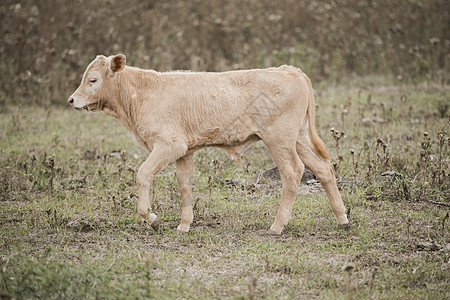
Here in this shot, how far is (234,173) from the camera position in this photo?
28.0ft

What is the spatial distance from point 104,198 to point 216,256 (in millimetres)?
2434

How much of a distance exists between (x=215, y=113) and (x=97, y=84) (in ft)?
4.49

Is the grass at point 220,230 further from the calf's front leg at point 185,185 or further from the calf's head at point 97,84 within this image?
the calf's head at point 97,84

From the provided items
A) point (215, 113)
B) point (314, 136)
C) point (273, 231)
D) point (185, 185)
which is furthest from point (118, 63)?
point (273, 231)

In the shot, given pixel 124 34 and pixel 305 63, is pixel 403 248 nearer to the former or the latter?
pixel 305 63

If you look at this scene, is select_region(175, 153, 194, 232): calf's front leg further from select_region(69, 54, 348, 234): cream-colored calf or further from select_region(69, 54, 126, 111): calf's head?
select_region(69, 54, 126, 111): calf's head

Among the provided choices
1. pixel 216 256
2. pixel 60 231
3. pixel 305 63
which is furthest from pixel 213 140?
pixel 305 63

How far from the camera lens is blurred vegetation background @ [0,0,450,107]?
13.0m

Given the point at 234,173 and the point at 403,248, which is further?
the point at 234,173

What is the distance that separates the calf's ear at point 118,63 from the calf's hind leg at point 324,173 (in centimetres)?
214

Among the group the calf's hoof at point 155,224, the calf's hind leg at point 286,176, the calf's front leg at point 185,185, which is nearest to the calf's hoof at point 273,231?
the calf's hind leg at point 286,176

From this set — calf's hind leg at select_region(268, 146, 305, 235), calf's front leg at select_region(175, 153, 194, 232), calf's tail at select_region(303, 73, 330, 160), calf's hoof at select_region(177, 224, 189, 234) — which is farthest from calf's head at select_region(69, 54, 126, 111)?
calf's tail at select_region(303, 73, 330, 160)

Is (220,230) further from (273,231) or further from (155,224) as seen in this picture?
(155,224)

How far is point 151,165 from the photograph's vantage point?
5973 millimetres
